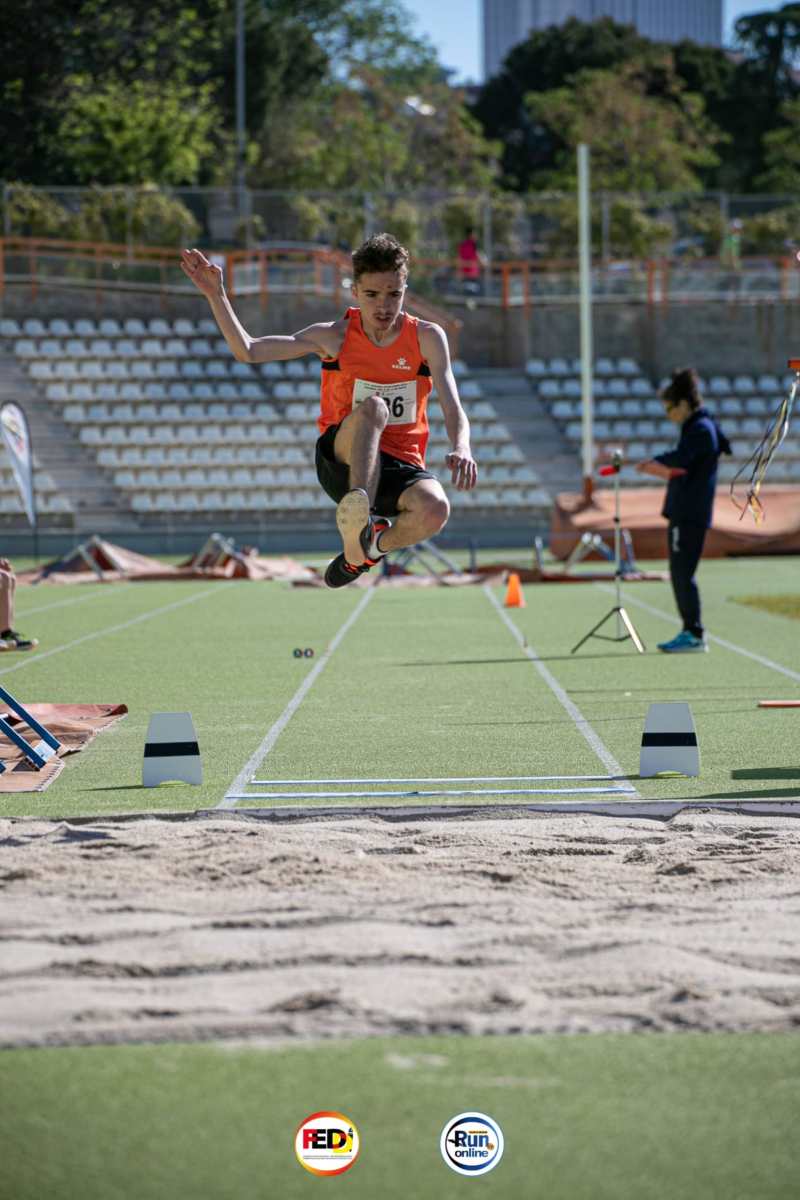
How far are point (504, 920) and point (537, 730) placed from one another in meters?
4.11

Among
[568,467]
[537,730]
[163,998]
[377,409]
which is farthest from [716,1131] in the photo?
[568,467]

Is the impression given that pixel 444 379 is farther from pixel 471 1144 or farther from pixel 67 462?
pixel 67 462

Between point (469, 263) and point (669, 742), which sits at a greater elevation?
point (469, 263)

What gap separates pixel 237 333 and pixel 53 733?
2.56 m

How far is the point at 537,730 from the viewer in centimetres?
845

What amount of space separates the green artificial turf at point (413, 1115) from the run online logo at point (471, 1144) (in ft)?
0.06

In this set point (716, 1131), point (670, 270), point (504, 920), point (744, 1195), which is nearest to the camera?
point (744, 1195)

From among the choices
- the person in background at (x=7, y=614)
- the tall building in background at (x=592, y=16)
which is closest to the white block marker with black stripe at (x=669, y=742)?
the person in background at (x=7, y=614)

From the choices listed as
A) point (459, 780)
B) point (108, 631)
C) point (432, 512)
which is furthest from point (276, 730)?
point (108, 631)

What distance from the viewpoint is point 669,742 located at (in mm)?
6797

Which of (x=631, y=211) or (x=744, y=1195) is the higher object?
(x=631, y=211)

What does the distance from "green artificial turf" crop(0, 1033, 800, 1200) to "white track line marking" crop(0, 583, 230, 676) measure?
8.61 metres

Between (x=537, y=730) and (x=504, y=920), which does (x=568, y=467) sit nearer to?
(x=537, y=730)

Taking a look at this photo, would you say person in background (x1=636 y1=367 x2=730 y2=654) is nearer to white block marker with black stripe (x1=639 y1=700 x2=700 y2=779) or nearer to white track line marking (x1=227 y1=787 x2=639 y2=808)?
white block marker with black stripe (x1=639 y1=700 x2=700 y2=779)
